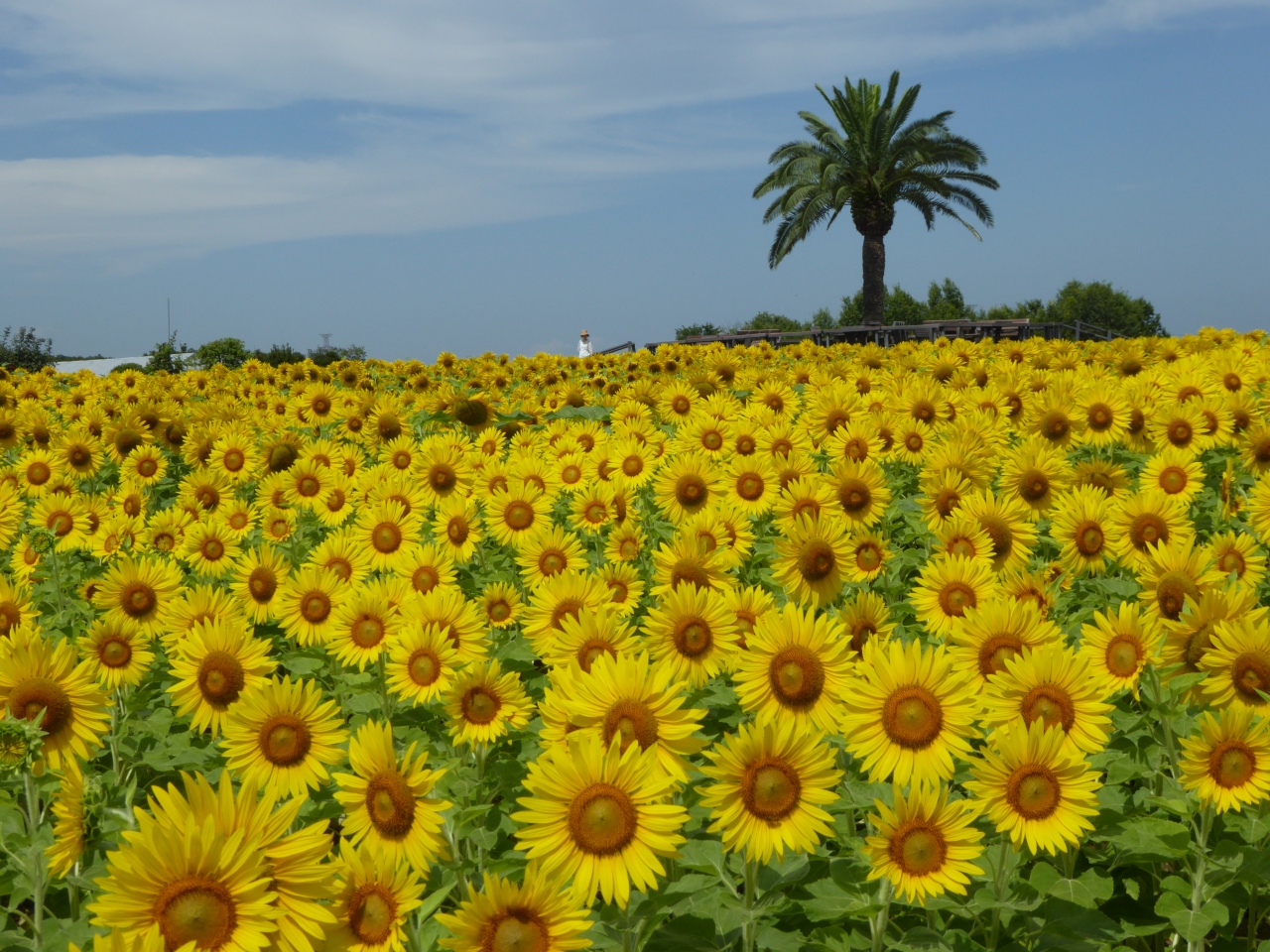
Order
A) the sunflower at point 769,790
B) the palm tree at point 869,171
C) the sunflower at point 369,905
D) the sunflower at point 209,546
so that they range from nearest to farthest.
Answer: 1. the sunflower at point 369,905
2. the sunflower at point 769,790
3. the sunflower at point 209,546
4. the palm tree at point 869,171

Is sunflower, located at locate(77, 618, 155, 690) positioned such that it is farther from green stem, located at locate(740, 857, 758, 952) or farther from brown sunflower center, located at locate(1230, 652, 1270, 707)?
brown sunflower center, located at locate(1230, 652, 1270, 707)

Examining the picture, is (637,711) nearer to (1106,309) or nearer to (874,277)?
(874,277)

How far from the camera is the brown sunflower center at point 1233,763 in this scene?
9.56 feet

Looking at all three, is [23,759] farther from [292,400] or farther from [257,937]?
[292,400]

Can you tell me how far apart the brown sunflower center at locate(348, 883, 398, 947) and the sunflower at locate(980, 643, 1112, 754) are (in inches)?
68.7

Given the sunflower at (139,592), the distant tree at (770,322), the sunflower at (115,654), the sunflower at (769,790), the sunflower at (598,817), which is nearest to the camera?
the sunflower at (598,817)

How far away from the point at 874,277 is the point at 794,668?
42410mm

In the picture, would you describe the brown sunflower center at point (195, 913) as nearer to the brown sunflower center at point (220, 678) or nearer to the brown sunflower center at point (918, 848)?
the brown sunflower center at point (918, 848)

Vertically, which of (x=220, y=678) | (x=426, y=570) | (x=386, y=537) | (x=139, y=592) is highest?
(x=386, y=537)

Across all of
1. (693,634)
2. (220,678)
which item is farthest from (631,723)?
(220,678)

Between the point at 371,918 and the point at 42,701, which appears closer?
the point at 371,918

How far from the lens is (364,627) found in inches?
168

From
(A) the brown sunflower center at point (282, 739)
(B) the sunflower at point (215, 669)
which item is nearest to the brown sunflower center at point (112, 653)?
(B) the sunflower at point (215, 669)

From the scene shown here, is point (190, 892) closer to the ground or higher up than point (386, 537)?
closer to the ground
